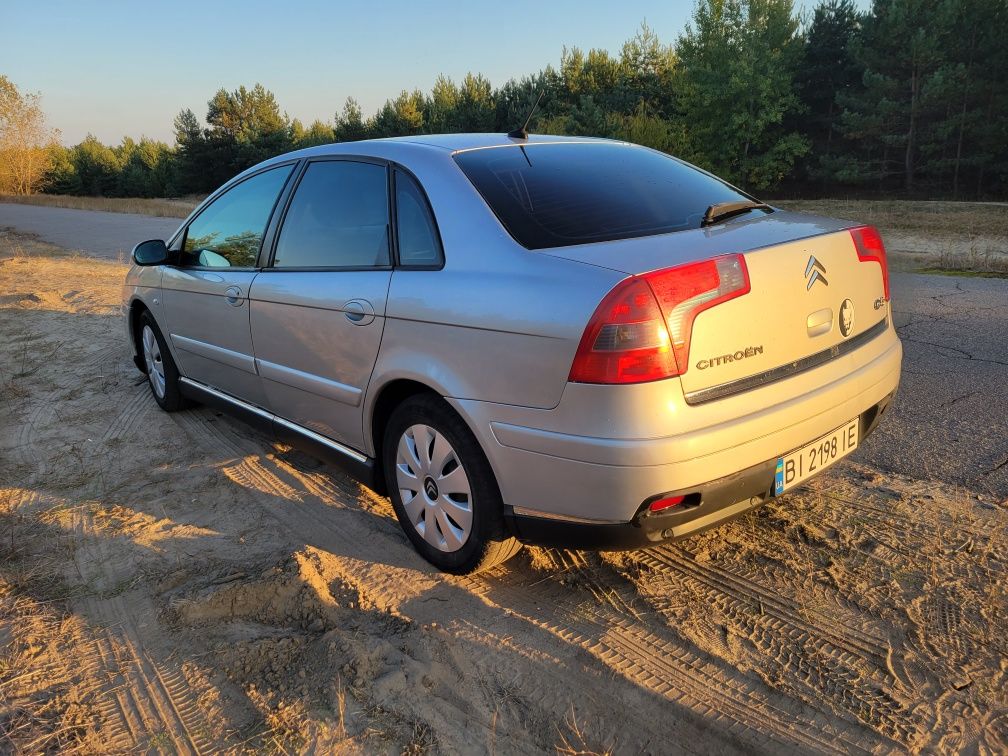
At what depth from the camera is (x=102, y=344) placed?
691cm

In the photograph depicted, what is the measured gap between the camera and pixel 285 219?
361 centimetres

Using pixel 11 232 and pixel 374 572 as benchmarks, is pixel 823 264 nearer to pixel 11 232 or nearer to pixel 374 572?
pixel 374 572

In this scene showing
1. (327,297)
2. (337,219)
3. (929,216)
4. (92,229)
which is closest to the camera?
(327,297)

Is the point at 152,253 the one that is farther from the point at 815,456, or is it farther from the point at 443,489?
the point at 815,456

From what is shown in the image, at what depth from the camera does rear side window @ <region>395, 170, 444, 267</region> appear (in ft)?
8.95

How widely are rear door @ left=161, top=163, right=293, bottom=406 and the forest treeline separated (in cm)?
2978

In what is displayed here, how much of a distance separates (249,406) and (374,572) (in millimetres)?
1543

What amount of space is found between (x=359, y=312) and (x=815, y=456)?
1.85 metres

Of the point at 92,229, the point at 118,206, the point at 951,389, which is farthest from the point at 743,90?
the point at 951,389

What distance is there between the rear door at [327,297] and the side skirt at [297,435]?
0.05m

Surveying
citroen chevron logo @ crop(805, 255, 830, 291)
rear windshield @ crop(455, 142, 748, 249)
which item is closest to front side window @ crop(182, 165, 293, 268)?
rear windshield @ crop(455, 142, 748, 249)

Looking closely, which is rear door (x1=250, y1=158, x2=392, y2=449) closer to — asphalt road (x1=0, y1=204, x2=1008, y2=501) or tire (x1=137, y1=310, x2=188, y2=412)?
tire (x1=137, y1=310, x2=188, y2=412)

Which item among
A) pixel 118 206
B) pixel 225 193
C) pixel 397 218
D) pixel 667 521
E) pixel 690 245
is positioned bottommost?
pixel 667 521

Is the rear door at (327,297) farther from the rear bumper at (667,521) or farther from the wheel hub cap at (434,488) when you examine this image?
the rear bumper at (667,521)
